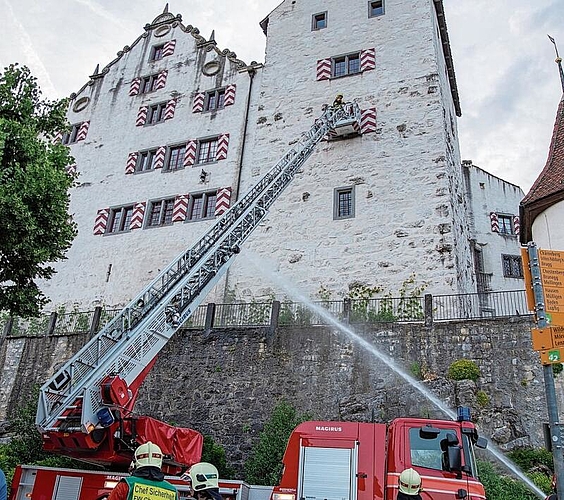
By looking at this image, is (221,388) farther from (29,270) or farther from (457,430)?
(457,430)

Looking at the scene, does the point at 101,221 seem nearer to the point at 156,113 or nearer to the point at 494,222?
the point at 156,113

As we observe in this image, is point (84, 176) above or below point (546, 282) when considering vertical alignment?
above

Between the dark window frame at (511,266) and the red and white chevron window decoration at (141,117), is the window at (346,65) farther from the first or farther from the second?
the dark window frame at (511,266)

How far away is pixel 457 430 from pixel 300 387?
838 cm

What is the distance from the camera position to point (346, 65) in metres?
25.3

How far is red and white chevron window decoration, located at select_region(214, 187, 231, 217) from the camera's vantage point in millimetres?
24312

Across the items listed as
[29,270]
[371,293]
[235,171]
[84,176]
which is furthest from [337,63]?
[29,270]

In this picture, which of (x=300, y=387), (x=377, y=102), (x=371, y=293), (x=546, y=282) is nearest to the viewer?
(x=546, y=282)

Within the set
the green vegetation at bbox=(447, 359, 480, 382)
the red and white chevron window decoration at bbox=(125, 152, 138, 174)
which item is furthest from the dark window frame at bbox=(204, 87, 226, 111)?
the green vegetation at bbox=(447, 359, 480, 382)

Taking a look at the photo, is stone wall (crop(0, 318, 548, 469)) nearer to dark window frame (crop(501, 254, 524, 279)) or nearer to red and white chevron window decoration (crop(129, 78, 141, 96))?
dark window frame (crop(501, 254, 524, 279))

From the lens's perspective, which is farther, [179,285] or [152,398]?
[152,398]

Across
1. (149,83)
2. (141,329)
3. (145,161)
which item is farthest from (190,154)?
(141,329)

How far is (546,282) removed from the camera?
21.9 feet

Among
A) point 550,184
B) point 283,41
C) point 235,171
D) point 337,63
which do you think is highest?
point 283,41
